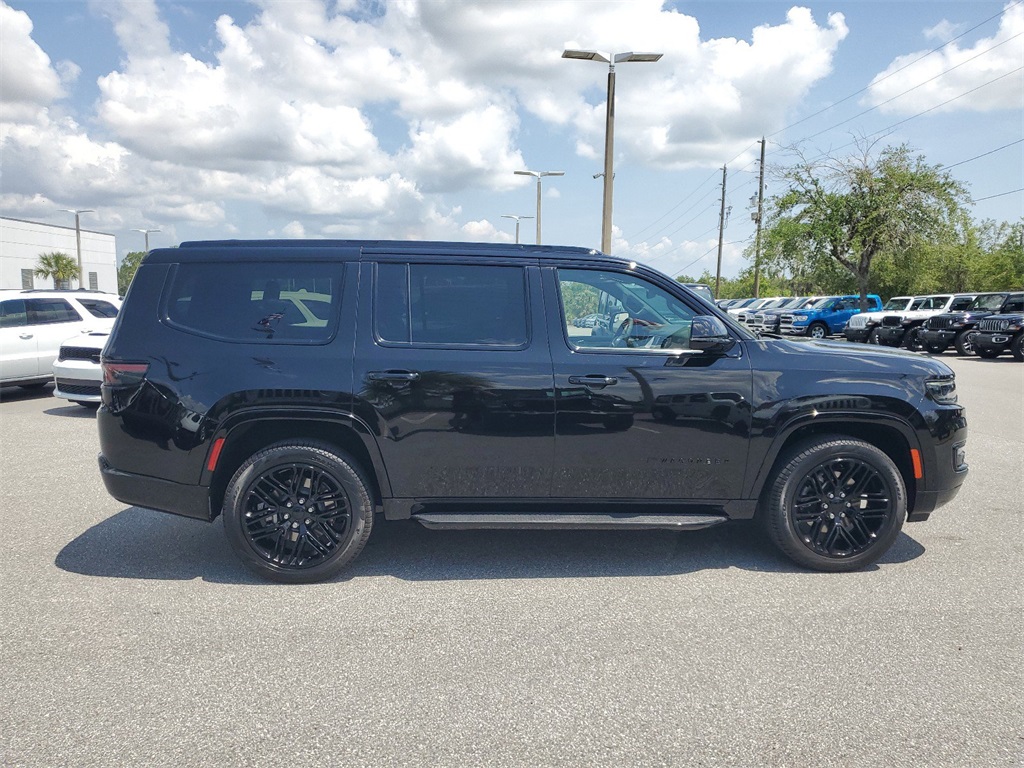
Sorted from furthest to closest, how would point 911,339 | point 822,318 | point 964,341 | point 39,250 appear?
point 39,250, point 822,318, point 911,339, point 964,341

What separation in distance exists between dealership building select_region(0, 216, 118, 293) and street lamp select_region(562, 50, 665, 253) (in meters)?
52.0

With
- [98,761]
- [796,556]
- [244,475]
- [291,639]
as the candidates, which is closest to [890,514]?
[796,556]

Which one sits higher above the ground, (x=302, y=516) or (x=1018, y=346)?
(x=1018, y=346)

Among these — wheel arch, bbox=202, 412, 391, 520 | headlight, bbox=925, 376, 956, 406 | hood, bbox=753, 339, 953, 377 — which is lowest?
wheel arch, bbox=202, 412, 391, 520

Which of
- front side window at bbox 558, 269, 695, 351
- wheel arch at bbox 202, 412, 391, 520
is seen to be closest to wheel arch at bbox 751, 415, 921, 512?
front side window at bbox 558, 269, 695, 351

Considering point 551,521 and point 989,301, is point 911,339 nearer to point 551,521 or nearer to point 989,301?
point 989,301

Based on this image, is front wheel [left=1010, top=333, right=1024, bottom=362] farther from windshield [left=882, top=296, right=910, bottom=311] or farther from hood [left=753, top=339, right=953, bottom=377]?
hood [left=753, top=339, right=953, bottom=377]

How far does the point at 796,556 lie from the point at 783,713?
5.33 feet

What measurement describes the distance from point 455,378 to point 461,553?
125cm

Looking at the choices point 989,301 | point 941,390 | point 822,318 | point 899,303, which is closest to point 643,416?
point 941,390

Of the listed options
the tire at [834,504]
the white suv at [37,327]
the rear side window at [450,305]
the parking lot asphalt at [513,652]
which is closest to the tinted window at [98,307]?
the white suv at [37,327]

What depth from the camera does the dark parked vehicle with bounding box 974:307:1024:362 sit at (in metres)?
19.9

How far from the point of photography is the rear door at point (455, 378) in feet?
13.7

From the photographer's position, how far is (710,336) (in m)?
4.17
